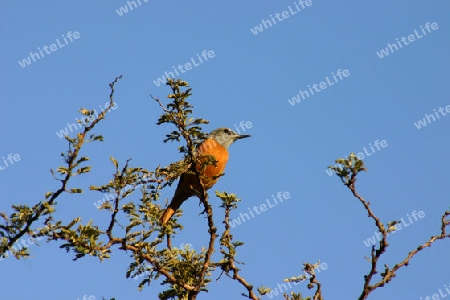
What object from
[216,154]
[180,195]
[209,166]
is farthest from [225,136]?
[180,195]

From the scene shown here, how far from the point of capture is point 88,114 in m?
4.33

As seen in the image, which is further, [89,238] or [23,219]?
[89,238]

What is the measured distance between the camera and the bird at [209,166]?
7582 millimetres

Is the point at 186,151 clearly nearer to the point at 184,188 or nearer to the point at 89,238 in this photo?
the point at 89,238

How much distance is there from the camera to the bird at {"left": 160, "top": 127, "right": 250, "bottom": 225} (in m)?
7.58

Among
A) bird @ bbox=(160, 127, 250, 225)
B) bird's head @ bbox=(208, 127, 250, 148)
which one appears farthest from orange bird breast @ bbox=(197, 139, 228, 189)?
bird's head @ bbox=(208, 127, 250, 148)

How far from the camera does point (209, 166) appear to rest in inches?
318

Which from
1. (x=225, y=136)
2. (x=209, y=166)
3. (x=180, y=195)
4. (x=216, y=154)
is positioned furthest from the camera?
(x=225, y=136)

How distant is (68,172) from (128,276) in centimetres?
142

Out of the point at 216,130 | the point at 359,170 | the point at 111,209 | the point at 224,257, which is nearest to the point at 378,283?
the point at 359,170

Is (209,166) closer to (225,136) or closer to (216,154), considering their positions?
(216,154)

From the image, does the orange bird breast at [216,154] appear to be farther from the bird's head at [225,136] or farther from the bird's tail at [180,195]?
the bird's head at [225,136]

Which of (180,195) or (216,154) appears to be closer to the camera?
(180,195)

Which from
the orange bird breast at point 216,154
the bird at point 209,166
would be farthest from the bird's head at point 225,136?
→ the orange bird breast at point 216,154
